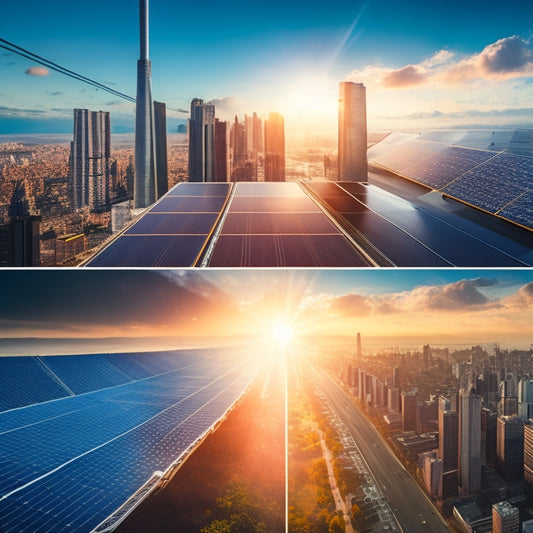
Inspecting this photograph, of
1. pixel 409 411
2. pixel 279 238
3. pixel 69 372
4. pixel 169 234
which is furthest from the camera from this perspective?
pixel 169 234

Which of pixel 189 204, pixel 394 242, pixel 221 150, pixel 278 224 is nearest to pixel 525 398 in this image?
pixel 394 242

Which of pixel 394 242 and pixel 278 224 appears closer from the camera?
pixel 394 242

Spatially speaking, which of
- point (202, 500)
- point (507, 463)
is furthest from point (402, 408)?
point (202, 500)

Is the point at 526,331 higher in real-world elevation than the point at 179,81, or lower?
lower

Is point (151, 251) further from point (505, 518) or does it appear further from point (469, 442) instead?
point (505, 518)

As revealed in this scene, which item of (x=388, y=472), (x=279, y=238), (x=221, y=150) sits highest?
(x=221, y=150)

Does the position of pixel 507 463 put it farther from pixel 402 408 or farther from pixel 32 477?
pixel 32 477
